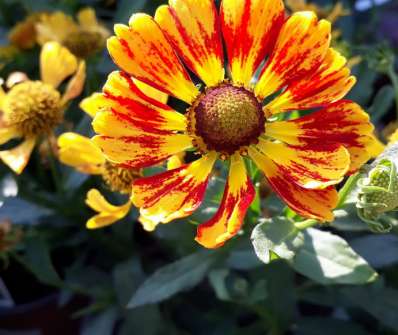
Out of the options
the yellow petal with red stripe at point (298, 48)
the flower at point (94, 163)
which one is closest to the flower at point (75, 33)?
the flower at point (94, 163)

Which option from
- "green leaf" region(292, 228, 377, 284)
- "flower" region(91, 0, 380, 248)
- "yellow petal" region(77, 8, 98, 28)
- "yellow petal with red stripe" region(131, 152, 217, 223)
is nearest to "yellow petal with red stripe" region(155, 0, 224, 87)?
"flower" region(91, 0, 380, 248)

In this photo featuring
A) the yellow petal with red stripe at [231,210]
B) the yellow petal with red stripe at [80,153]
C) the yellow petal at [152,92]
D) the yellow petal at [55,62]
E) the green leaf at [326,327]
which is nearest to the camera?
the yellow petal with red stripe at [231,210]

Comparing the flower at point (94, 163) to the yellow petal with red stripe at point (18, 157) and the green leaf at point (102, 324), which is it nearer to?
the yellow petal with red stripe at point (18, 157)

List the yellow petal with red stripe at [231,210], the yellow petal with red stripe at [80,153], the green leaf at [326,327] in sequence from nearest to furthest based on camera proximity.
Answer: the yellow petal with red stripe at [231,210] → the yellow petal with red stripe at [80,153] → the green leaf at [326,327]

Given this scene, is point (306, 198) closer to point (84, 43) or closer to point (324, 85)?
point (324, 85)

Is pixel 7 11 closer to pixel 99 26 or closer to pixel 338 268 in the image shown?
pixel 99 26

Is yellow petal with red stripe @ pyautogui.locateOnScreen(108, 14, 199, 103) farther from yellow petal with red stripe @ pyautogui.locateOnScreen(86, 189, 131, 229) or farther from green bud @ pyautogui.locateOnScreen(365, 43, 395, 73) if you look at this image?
green bud @ pyautogui.locateOnScreen(365, 43, 395, 73)

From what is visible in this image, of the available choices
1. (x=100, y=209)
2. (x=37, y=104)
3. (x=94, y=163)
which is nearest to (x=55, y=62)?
(x=37, y=104)
